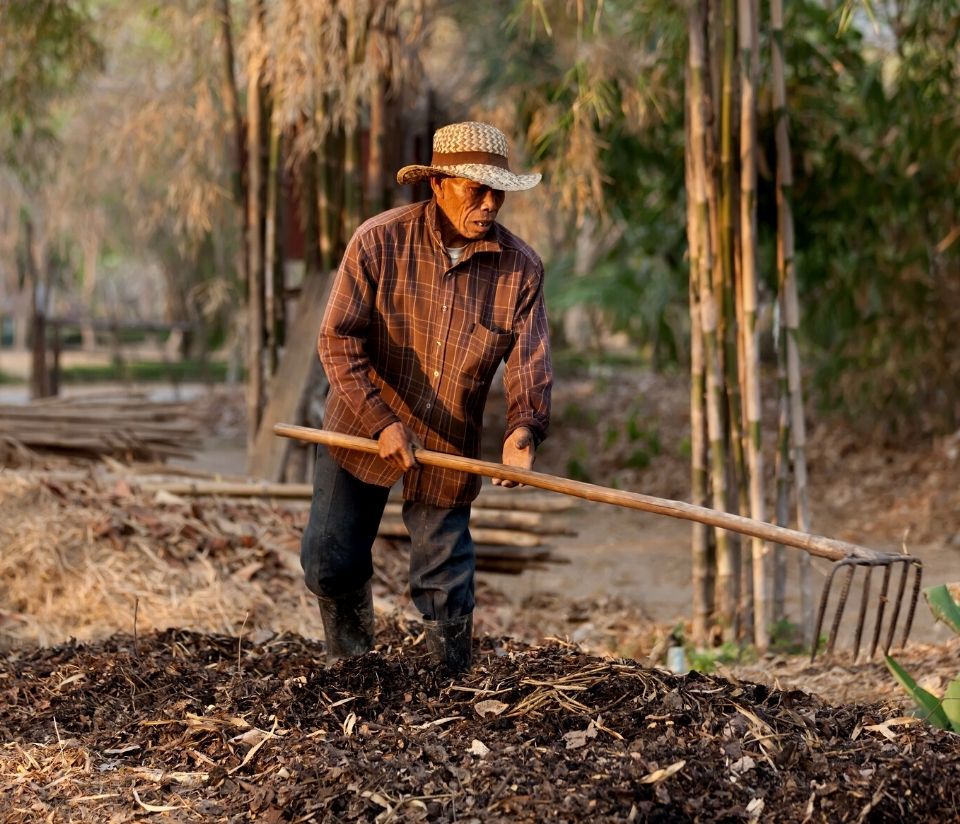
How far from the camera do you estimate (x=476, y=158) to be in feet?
10.8

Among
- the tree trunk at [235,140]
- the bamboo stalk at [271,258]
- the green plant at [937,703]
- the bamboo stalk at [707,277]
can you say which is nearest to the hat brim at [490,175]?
the green plant at [937,703]

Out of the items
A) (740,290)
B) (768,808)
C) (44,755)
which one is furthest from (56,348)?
(768,808)

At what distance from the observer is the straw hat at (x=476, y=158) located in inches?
128

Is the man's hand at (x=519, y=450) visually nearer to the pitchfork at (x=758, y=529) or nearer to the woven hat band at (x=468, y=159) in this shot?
the pitchfork at (x=758, y=529)

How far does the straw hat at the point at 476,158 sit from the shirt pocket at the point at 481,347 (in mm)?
397

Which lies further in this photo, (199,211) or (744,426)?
(199,211)

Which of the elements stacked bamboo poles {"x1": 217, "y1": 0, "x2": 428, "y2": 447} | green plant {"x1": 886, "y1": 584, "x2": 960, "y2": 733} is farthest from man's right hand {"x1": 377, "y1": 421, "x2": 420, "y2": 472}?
stacked bamboo poles {"x1": 217, "y1": 0, "x2": 428, "y2": 447}

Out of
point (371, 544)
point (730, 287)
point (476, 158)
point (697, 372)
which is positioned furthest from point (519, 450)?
point (730, 287)

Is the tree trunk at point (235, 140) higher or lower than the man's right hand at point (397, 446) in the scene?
higher

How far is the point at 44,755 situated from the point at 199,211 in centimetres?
438

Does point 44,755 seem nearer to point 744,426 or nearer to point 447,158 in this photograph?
point 447,158

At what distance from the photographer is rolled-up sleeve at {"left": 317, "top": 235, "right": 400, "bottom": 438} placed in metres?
3.37

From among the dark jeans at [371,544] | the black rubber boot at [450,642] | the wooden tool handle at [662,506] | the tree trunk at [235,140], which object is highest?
the tree trunk at [235,140]

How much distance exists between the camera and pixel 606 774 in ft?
9.28
